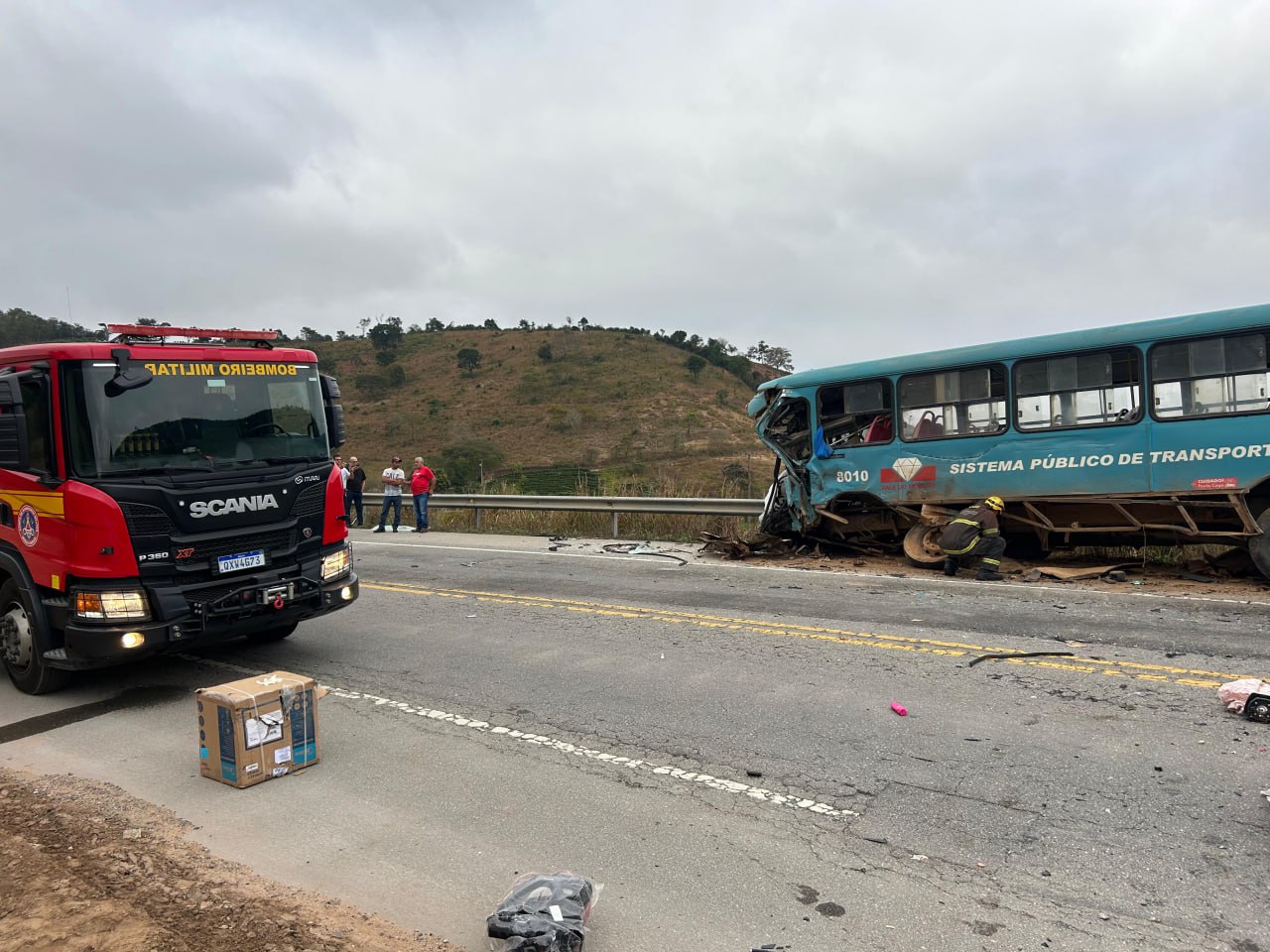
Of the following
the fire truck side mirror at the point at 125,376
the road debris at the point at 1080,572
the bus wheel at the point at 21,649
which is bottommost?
the road debris at the point at 1080,572

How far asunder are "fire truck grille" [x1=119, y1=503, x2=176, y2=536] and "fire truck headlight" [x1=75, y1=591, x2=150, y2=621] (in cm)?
45

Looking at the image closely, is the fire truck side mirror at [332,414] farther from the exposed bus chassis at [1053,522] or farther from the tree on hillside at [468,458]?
the tree on hillside at [468,458]

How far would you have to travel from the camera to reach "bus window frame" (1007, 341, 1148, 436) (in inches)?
397

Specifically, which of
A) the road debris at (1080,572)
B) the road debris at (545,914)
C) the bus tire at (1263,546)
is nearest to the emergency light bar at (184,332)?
the road debris at (545,914)

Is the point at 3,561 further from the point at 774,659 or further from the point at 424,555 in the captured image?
the point at 424,555

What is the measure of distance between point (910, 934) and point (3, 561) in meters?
6.85

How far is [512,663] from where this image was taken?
→ 7.14m

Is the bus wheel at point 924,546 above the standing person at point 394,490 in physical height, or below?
below

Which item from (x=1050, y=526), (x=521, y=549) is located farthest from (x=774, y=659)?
(x=521, y=549)

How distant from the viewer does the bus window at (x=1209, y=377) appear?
9.40m

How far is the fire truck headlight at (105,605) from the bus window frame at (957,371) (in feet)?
31.9

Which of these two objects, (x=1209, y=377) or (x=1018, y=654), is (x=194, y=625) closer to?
(x=1018, y=654)

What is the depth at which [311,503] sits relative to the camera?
7.04 m

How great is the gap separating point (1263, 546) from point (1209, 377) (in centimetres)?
202
